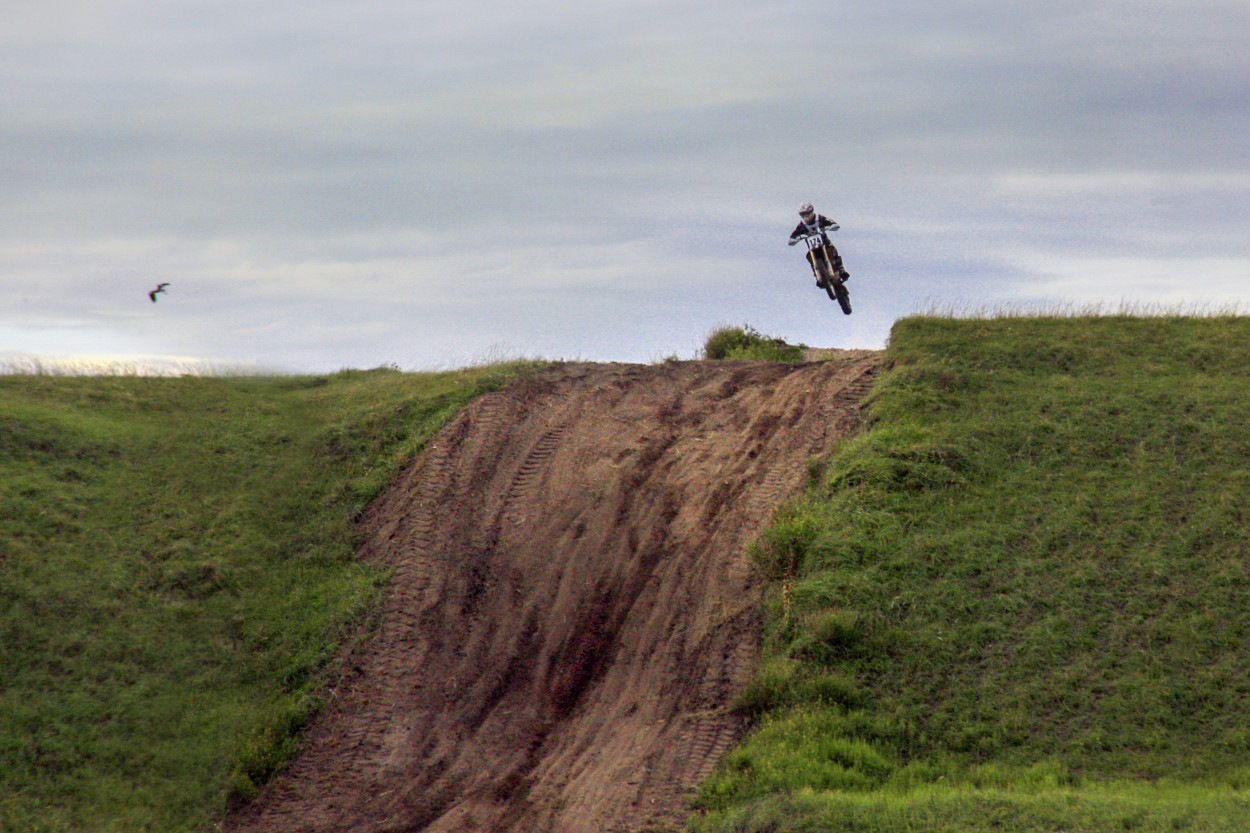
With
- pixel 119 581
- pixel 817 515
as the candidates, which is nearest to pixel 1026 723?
pixel 817 515

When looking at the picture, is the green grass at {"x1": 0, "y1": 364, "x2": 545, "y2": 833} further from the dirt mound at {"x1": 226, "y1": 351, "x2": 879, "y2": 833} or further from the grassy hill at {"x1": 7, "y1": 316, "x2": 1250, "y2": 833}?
the dirt mound at {"x1": 226, "y1": 351, "x2": 879, "y2": 833}

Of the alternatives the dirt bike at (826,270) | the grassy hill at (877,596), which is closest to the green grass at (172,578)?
the grassy hill at (877,596)

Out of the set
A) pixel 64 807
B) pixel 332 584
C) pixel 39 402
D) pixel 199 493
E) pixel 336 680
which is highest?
pixel 39 402

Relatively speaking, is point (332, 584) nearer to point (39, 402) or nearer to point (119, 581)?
point (119, 581)

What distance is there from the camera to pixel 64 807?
12.1 m

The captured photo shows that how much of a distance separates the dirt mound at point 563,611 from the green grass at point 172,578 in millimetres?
770

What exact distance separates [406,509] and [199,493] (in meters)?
3.63

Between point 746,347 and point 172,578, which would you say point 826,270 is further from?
point 172,578

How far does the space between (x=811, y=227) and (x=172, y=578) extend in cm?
1216

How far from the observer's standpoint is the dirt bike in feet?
67.2

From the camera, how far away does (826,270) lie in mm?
20594

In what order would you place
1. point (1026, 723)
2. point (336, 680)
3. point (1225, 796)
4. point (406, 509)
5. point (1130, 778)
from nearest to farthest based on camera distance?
point (1225, 796) < point (1130, 778) < point (1026, 723) < point (336, 680) < point (406, 509)

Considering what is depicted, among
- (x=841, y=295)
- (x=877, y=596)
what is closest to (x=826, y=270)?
(x=841, y=295)

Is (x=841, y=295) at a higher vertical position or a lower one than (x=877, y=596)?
higher
